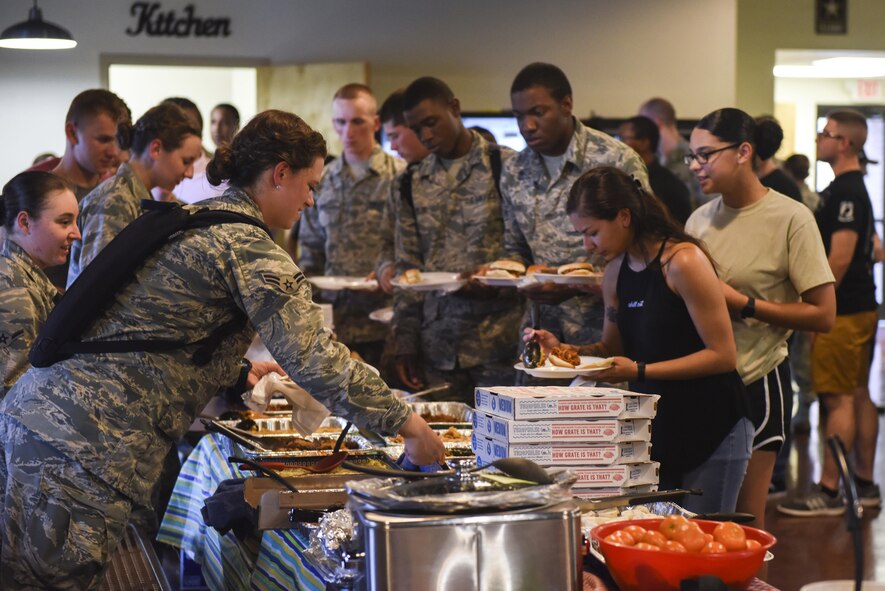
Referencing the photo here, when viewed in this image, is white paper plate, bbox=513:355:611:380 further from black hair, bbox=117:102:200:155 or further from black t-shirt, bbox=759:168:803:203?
black t-shirt, bbox=759:168:803:203

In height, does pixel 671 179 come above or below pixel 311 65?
below

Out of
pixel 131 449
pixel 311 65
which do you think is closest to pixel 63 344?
pixel 131 449

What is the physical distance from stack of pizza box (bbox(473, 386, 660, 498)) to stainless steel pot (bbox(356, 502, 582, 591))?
59 centimetres

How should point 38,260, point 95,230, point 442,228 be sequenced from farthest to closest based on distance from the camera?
point 442,228 < point 95,230 < point 38,260

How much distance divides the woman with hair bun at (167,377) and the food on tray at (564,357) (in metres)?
0.47

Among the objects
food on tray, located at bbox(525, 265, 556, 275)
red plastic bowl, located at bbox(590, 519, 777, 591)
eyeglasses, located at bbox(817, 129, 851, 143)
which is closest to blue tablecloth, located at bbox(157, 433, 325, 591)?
red plastic bowl, located at bbox(590, 519, 777, 591)

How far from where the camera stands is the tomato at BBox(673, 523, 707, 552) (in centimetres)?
161

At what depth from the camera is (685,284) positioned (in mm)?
2586

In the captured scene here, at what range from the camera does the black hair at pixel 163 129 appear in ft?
11.9

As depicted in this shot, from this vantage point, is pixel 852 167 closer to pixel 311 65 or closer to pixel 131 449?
pixel 131 449

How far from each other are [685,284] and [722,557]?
43.2 inches

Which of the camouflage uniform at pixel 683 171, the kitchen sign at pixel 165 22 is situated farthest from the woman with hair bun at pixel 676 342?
the kitchen sign at pixel 165 22

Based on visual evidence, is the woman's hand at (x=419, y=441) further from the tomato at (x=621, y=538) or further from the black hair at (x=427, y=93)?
the black hair at (x=427, y=93)

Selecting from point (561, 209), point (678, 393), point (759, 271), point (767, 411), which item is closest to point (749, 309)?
point (759, 271)
